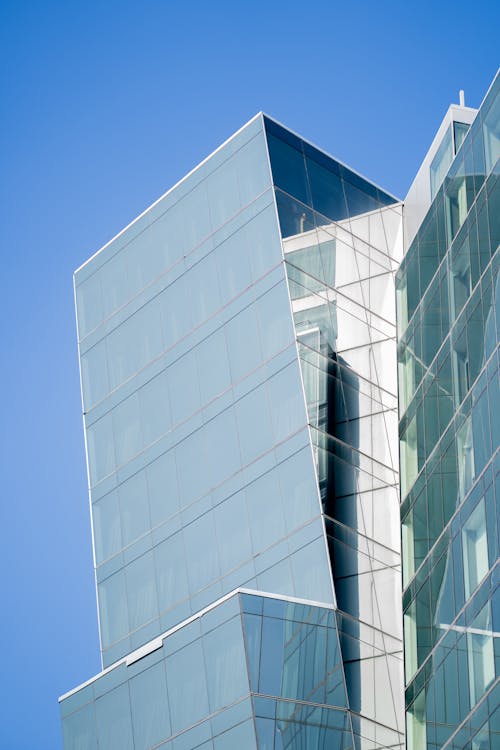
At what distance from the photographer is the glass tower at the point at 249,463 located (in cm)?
4541

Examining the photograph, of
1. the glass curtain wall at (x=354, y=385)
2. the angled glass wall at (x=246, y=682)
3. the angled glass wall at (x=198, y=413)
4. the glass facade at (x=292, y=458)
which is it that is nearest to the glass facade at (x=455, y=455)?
the glass facade at (x=292, y=458)

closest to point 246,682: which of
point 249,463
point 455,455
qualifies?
point 455,455

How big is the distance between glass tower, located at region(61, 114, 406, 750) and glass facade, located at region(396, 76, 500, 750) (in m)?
1.06

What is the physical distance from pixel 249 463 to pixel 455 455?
341 inches

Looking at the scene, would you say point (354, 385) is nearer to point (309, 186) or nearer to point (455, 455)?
point (455, 455)

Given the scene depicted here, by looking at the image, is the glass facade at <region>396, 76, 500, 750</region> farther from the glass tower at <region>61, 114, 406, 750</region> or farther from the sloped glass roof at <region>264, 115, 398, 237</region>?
the sloped glass roof at <region>264, 115, 398, 237</region>

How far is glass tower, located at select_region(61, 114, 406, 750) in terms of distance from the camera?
45406 millimetres

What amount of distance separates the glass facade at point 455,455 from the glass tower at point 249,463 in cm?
106

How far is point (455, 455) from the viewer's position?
46.1 metres

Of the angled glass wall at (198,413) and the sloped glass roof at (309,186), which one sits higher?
the sloped glass roof at (309,186)

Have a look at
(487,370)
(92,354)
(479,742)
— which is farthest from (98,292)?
(479,742)

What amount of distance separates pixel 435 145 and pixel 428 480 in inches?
519

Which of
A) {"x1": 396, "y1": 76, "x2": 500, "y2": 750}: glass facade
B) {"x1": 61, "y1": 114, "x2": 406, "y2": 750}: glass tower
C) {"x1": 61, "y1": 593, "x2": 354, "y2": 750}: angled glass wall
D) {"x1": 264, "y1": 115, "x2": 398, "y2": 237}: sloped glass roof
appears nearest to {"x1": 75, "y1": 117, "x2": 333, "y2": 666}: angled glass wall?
{"x1": 61, "y1": 114, "x2": 406, "y2": 750}: glass tower

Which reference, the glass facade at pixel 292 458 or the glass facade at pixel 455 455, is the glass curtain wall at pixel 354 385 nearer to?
the glass facade at pixel 292 458
